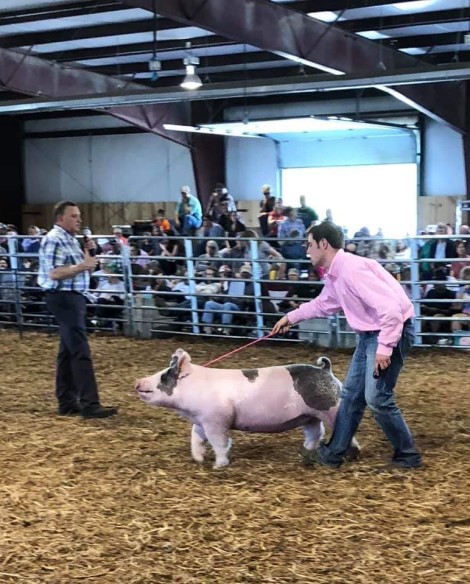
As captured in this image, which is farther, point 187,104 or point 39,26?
point 187,104

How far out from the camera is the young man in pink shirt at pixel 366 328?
14.8ft

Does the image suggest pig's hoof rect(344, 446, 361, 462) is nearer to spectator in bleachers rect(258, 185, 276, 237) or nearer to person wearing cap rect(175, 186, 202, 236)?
spectator in bleachers rect(258, 185, 276, 237)

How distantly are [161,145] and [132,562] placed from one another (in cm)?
1991

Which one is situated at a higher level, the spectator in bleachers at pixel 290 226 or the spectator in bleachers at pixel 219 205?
the spectator in bleachers at pixel 219 205

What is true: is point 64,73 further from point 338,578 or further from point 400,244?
point 338,578

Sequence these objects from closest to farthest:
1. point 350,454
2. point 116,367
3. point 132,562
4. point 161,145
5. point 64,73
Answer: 1. point 132,562
2. point 350,454
3. point 116,367
4. point 64,73
5. point 161,145

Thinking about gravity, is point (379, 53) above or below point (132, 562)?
above

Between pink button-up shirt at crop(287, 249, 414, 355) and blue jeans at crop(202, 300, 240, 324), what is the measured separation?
5.55 metres

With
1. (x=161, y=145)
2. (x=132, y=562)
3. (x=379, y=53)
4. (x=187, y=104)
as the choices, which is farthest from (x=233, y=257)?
(x=161, y=145)

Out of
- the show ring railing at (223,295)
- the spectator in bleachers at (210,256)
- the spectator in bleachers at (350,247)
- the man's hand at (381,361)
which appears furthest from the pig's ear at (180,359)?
the spectator in bleachers at (210,256)

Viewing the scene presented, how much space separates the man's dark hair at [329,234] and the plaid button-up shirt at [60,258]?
7.01 feet

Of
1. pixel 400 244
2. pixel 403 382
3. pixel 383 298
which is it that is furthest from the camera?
pixel 400 244

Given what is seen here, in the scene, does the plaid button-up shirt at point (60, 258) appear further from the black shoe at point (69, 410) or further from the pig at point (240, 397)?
the pig at point (240, 397)

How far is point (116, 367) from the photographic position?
873 cm
